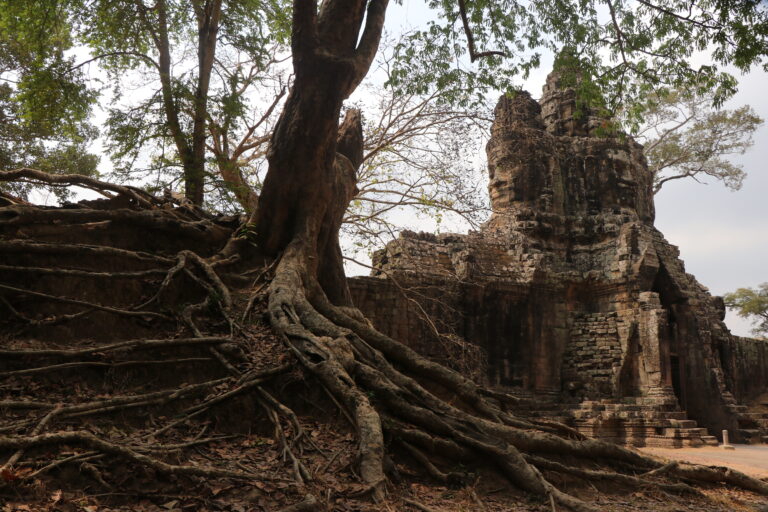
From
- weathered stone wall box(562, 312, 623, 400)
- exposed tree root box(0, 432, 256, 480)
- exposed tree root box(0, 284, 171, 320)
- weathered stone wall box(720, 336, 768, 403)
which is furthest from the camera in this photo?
weathered stone wall box(720, 336, 768, 403)

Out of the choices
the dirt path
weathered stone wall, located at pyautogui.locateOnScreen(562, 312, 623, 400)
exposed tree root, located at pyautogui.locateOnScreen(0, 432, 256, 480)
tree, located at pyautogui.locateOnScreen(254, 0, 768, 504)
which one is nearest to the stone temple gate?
weathered stone wall, located at pyautogui.locateOnScreen(562, 312, 623, 400)

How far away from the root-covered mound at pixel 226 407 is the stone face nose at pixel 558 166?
11561 millimetres

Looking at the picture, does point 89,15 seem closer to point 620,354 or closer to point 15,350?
point 15,350

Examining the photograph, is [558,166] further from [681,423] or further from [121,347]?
[121,347]

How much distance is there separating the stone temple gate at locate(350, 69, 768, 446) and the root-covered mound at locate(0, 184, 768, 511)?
6729 millimetres

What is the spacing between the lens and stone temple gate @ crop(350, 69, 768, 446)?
13992 mm

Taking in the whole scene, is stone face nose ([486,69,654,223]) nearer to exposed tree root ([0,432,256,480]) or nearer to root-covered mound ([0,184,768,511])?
root-covered mound ([0,184,768,511])

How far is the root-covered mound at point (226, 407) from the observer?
11.9ft

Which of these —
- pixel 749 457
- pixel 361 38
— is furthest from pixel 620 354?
pixel 361 38

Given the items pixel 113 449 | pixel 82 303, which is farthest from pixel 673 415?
pixel 113 449

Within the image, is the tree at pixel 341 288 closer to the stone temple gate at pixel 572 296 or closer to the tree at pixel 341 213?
the tree at pixel 341 213

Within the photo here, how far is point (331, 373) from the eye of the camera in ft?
15.8

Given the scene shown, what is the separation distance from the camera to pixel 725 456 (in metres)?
11.6

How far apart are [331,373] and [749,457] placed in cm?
1035
